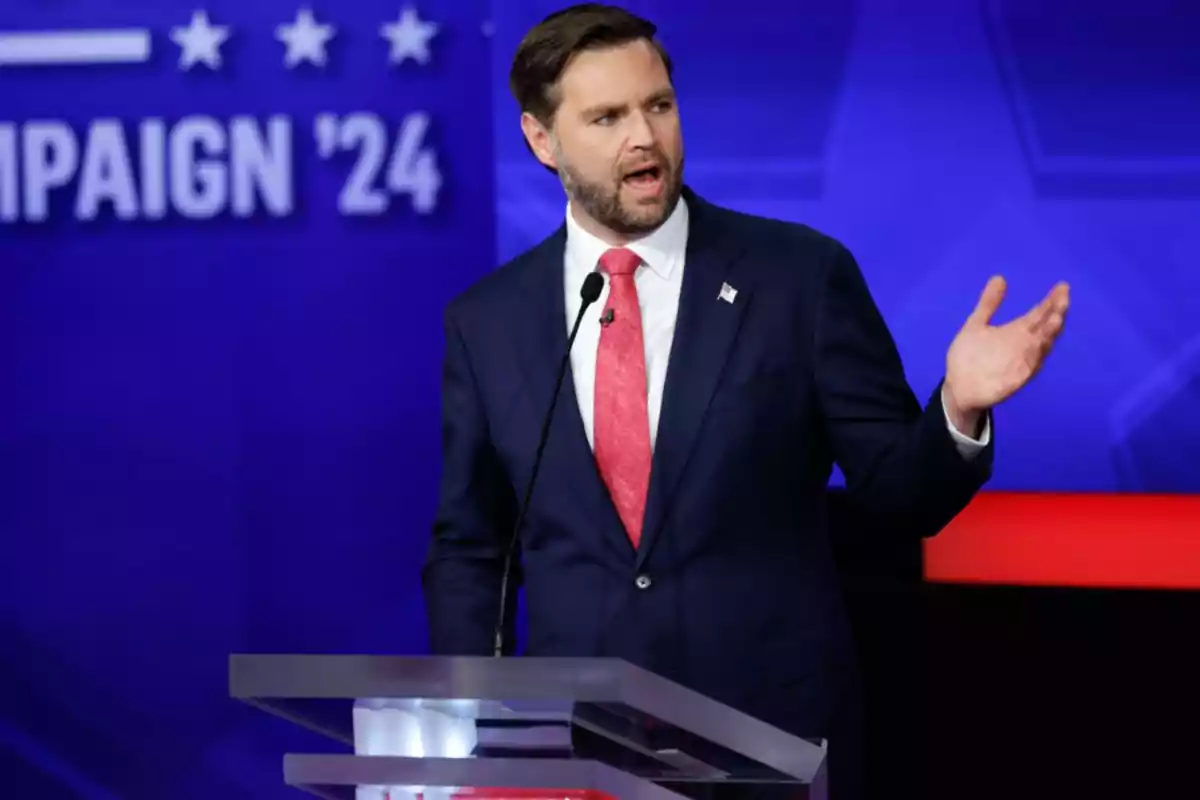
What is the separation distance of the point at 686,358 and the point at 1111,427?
3.41 ft

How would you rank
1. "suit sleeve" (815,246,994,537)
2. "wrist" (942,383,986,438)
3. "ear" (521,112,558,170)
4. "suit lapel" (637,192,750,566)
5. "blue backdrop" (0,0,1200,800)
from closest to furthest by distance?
"wrist" (942,383,986,438)
"suit sleeve" (815,246,994,537)
"suit lapel" (637,192,750,566)
"ear" (521,112,558,170)
"blue backdrop" (0,0,1200,800)

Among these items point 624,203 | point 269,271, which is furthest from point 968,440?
point 269,271

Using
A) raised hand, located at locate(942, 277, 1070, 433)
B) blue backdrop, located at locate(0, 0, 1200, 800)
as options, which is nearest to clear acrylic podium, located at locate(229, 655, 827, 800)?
raised hand, located at locate(942, 277, 1070, 433)

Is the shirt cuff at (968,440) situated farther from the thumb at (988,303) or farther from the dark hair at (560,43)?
the dark hair at (560,43)

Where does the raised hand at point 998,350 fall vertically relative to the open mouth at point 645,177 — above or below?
below

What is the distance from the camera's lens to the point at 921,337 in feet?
10.6

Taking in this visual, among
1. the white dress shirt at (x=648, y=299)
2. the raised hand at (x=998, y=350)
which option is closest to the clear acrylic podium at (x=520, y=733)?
the raised hand at (x=998, y=350)

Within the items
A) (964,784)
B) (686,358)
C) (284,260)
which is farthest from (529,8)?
(964,784)

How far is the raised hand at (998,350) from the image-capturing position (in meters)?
2.05

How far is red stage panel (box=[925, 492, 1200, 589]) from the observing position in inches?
109

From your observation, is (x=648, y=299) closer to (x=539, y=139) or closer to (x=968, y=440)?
(x=539, y=139)

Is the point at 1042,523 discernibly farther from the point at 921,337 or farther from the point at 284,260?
the point at 284,260

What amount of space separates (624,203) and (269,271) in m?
1.23

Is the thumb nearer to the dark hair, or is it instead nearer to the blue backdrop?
the dark hair
